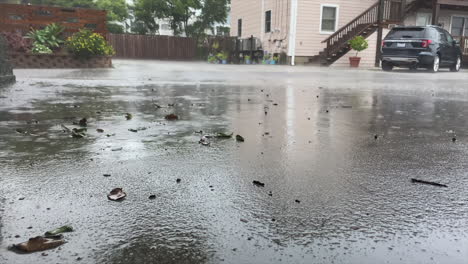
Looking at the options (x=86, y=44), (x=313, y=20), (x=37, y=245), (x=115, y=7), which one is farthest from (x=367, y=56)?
(x=115, y=7)

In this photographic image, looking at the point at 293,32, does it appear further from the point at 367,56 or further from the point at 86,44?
the point at 86,44

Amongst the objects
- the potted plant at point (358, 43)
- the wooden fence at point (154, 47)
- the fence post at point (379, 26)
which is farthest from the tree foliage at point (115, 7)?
the potted plant at point (358, 43)

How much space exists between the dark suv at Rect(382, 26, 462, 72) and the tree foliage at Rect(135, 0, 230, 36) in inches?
858

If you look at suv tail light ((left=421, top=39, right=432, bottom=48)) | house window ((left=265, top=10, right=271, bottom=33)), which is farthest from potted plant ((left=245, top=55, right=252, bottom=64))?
suv tail light ((left=421, top=39, right=432, bottom=48))

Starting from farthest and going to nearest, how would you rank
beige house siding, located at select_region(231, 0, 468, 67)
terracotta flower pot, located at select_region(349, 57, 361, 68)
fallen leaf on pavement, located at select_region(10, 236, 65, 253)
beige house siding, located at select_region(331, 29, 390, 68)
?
beige house siding, located at select_region(231, 0, 468, 67) → beige house siding, located at select_region(331, 29, 390, 68) → terracotta flower pot, located at select_region(349, 57, 361, 68) → fallen leaf on pavement, located at select_region(10, 236, 65, 253)

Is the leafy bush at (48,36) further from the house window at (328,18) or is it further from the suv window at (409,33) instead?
the house window at (328,18)

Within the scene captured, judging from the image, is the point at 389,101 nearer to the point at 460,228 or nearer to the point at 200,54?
the point at 460,228

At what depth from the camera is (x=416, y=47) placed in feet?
57.5

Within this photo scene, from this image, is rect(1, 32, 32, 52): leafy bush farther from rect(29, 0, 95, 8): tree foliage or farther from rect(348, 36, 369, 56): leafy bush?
rect(29, 0, 95, 8): tree foliage

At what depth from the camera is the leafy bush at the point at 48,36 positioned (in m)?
15.3

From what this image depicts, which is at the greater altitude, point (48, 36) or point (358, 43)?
point (358, 43)

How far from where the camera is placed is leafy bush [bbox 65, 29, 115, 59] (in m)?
15.2

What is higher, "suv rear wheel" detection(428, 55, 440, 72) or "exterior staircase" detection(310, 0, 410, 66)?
"exterior staircase" detection(310, 0, 410, 66)

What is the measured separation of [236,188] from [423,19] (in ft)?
88.8
